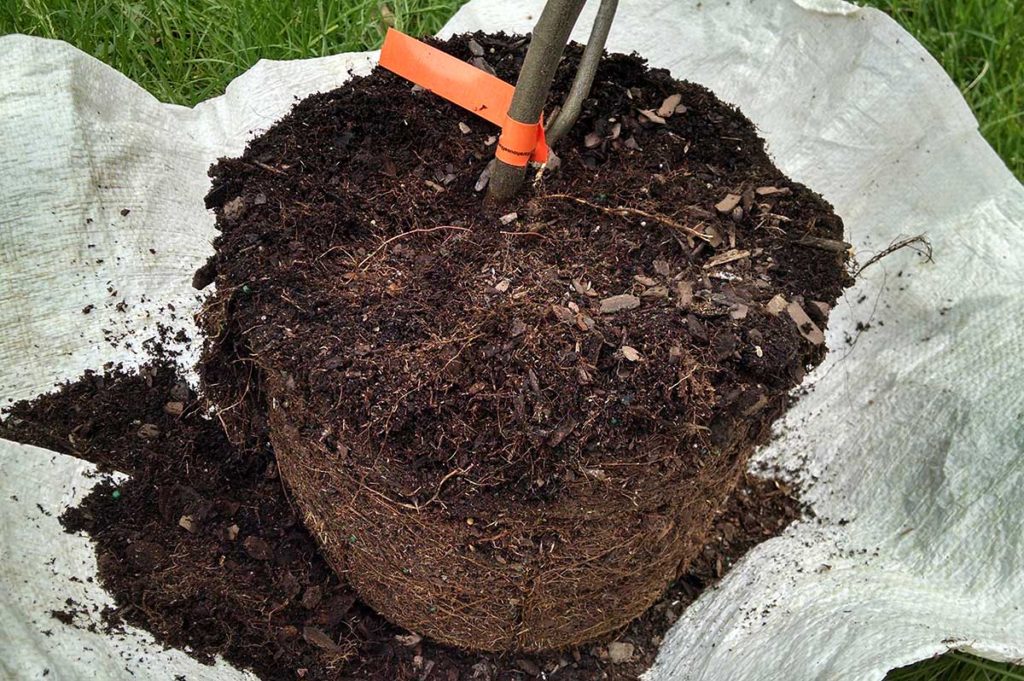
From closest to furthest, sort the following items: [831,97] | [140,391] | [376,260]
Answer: [376,260]
[140,391]
[831,97]

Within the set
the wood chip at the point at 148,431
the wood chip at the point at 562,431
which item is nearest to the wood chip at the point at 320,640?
the wood chip at the point at 148,431

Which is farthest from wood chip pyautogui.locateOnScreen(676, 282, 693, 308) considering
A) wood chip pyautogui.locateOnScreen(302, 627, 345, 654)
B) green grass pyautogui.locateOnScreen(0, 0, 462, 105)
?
green grass pyautogui.locateOnScreen(0, 0, 462, 105)

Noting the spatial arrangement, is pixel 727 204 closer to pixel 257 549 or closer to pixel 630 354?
pixel 630 354

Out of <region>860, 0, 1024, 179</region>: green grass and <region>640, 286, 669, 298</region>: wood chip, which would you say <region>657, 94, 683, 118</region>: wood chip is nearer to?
<region>640, 286, 669, 298</region>: wood chip

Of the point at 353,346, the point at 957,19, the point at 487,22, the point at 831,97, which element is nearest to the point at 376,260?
the point at 353,346

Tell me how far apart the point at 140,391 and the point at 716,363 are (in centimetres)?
96

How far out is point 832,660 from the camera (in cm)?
121

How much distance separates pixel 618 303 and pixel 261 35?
1.20 metres

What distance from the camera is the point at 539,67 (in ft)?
3.39

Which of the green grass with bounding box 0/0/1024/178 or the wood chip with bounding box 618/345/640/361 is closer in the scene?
the wood chip with bounding box 618/345/640/361

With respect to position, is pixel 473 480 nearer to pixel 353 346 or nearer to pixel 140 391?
pixel 353 346

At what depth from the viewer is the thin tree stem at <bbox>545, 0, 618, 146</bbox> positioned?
3.61 ft

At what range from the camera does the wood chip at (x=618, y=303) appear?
1052 mm

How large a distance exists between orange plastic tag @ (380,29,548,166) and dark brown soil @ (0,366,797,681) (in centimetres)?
64
